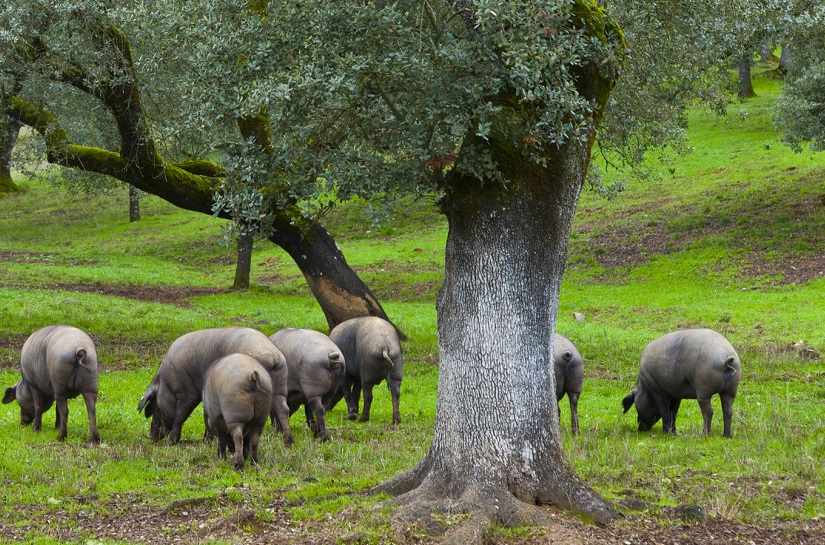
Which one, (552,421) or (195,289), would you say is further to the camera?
(195,289)

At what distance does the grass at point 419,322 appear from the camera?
9797mm

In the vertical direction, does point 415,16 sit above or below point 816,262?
above

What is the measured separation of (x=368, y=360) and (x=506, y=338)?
6.47 meters

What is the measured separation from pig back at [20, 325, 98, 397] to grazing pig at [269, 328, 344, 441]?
2.94m

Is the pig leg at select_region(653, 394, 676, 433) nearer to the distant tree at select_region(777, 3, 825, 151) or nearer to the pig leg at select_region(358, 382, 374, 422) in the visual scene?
the pig leg at select_region(358, 382, 374, 422)

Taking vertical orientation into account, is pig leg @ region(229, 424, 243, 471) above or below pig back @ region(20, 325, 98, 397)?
below

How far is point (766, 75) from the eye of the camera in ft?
209

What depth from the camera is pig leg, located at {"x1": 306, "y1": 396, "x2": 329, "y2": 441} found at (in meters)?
13.1

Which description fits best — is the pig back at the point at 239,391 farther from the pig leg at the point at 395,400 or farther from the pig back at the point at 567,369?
the pig back at the point at 567,369

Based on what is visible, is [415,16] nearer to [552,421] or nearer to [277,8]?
[277,8]

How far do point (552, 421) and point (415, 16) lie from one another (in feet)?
15.9

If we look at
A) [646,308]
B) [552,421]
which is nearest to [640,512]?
[552,421]

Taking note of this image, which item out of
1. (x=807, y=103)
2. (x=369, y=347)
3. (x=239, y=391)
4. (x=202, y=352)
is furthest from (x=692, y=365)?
(x=807, y=103)

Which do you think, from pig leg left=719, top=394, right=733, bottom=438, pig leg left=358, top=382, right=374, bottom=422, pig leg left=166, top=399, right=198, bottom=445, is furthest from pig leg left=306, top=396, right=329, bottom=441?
pig leg left=719, top=394, right=733, bottom=438
